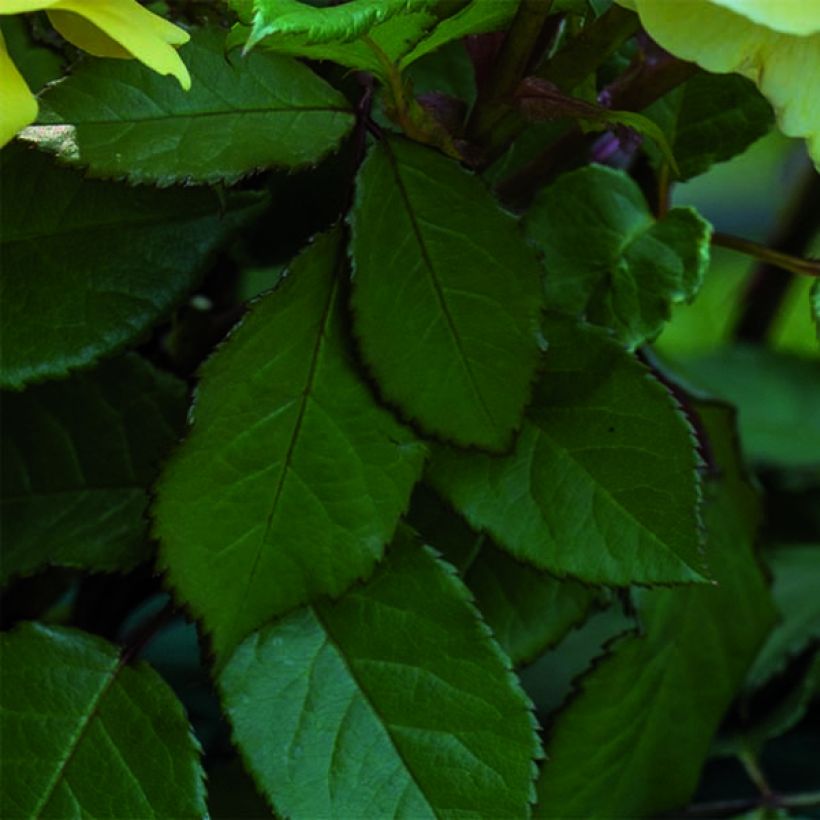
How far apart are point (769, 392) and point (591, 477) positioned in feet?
1.46

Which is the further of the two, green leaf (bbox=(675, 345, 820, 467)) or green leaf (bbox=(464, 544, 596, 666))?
green leaf (bbox=(675, 345, 820, 467))

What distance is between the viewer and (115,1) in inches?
11.6

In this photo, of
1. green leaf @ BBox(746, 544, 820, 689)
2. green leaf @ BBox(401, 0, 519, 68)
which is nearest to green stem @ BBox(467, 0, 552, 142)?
green leaf @ BBox(401, 0, 519, 68)

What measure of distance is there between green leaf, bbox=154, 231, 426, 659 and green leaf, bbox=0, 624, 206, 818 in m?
0.04

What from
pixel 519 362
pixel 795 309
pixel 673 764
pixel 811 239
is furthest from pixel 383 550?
pixel 795 309

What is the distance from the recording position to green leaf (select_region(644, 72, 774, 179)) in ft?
1.41

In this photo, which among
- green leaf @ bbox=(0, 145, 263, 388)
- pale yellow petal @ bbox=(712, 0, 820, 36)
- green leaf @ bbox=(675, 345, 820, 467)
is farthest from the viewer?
green leaf @ bbox=(675, 345, 820, 467)

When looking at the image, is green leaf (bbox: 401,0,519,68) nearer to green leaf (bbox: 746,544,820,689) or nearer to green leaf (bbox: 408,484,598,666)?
green leaf (bbox: 408,484,598,666)

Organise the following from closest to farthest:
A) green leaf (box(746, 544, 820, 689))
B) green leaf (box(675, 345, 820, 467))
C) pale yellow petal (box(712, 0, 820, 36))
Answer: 1. pale yellow petal (box(712, 0, 820, 36))
2. green leaf (box(746, 544, 820, 689))
3. green leaf (box(675, 345, 820, 467))

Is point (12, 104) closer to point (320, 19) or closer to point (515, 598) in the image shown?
point (320, 19)

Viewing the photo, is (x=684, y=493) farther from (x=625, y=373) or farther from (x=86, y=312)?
(x=86, y=312)

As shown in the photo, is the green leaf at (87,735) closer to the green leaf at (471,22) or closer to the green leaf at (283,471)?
the green leaf at (283,471)

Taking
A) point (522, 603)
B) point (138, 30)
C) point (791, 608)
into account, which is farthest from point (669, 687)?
point (138, 30)

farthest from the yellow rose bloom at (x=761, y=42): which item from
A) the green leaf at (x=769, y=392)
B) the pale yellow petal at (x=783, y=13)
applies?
the green leaf at (x=769, y=392)
